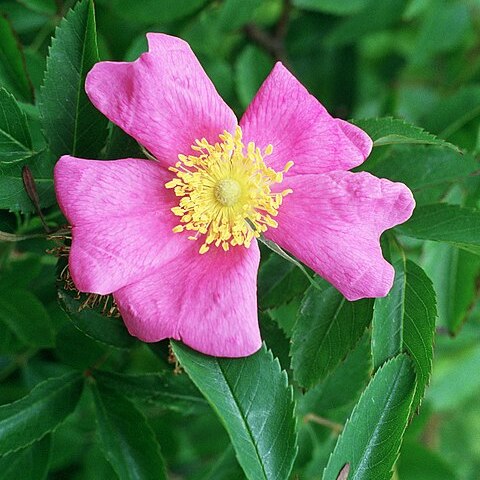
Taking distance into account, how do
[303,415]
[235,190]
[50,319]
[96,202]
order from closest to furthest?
[96,202] → [235,190] → [50,319] → [303,415]

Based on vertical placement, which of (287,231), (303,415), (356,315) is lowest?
(303,415)

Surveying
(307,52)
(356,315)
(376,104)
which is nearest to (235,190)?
(356,315)

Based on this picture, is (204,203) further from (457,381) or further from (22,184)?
(457,381)

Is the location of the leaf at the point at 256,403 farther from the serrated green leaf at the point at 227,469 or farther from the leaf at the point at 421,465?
the leaf at the point at 421,465

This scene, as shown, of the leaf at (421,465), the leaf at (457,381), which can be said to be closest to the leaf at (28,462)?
the leaf at (421,465)

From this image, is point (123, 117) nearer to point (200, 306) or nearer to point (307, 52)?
point (200, 306)

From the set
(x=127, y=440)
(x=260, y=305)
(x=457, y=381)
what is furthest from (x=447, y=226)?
(x=457, y=381)
